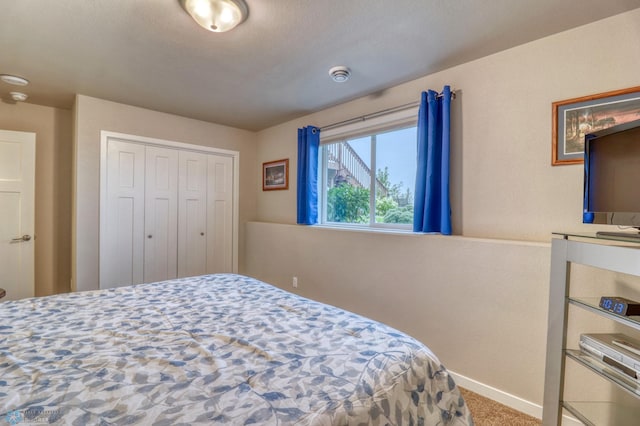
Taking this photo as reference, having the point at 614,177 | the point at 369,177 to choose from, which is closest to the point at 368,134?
the point at 369,177

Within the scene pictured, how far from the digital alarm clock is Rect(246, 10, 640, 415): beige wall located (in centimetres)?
44

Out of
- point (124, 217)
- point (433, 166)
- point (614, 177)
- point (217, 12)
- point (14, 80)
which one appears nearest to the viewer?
point (614, 177)

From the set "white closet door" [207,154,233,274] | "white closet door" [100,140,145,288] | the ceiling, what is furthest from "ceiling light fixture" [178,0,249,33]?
"white closet door" [207,154,233,274]

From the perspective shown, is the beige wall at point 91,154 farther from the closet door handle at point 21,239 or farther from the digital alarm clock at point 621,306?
the digital alarm clock at point 621,306

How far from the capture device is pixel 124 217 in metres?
3.26

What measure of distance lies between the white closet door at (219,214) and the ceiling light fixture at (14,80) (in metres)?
1.81

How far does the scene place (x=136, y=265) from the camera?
3350 mm

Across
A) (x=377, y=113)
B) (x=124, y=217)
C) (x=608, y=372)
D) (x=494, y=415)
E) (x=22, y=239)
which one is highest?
(x=377, y=113)

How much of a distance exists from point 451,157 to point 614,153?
1021 mm

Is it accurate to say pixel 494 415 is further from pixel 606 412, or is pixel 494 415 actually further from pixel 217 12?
pixel 217 12

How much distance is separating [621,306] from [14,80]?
14.3 feet

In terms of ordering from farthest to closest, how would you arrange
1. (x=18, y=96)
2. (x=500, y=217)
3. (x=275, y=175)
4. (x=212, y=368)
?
(x=275, y=175), (x=18, y=96), (x=500, y=217), (x=212, y=368)

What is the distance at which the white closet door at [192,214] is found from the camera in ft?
12.1

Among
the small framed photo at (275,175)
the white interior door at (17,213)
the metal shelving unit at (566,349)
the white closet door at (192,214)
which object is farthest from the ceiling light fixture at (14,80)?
the metal shelving unit at (566,349)
